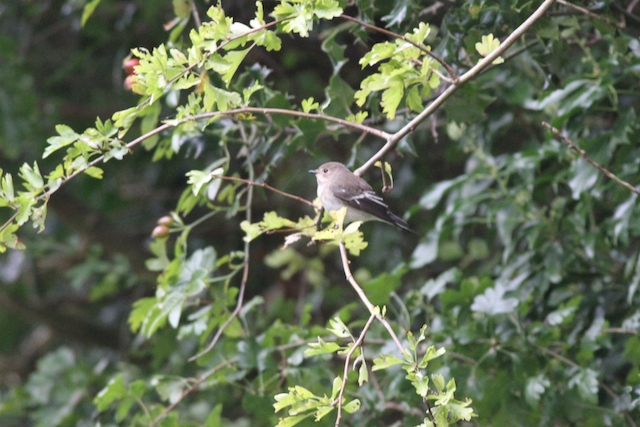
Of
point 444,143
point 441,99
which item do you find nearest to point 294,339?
point 441,99

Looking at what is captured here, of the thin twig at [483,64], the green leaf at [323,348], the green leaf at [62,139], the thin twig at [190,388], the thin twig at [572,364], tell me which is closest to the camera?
the green leaf at [323,348]

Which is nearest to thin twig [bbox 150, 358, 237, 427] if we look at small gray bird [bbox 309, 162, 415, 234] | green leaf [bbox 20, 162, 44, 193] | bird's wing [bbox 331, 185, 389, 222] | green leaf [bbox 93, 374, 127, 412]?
green leaf [bbox 93, 374, 127, 412]

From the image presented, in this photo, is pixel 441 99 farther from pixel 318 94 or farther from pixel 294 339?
pixel 318 94

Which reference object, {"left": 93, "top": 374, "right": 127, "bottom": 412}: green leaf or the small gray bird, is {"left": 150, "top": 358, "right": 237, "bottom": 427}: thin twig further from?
the small gray bird

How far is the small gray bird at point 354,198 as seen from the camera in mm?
3797

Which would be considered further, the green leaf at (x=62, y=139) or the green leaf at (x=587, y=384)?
the green leaf at (x=587, y=384)

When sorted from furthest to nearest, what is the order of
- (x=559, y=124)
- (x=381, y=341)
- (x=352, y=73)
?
(x=352, y=73)
(x=381, y=341)
(x=559, y=124)

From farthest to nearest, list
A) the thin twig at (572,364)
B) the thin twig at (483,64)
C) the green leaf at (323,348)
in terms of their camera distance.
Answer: the thin twig at (572,364) < the thin twig at (483,64) < the green leaf at (323,348)

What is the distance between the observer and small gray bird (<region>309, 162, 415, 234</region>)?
3797 millimetres

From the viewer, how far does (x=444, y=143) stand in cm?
543

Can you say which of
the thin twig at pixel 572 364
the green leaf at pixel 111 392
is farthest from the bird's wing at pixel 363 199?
the green leaf at pixel 111 392

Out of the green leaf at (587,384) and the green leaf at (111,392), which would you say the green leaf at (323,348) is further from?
the green leaf at (111,392)

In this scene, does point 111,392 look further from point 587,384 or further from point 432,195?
point 587,384

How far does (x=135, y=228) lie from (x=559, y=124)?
390 cm
